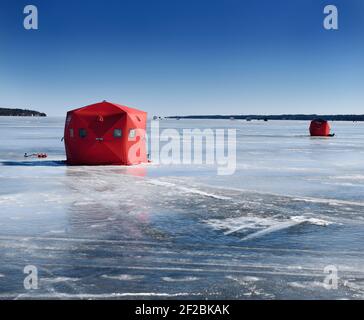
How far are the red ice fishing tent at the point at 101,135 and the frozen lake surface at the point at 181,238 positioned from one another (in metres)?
4.75

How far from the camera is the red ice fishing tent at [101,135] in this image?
19297mm

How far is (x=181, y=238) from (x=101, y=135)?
40.1ft

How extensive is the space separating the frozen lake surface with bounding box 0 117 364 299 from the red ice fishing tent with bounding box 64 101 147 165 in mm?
4753

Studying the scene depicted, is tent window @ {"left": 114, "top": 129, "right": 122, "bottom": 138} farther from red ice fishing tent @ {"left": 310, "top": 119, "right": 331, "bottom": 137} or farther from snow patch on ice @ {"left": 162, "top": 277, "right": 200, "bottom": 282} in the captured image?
red ice fishing tent @ {"left": 310, "top": 119, "right": 331, "bottom": 137}

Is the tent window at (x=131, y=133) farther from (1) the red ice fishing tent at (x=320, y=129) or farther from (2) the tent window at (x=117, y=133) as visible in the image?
(1) the red ice fishing tent at (x=320, y=129)

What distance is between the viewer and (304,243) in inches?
293

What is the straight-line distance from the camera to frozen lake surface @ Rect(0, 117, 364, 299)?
5.54 meters

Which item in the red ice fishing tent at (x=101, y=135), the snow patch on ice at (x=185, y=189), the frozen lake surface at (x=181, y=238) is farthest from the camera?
the red ice fishing tent at (x=101, y=135)

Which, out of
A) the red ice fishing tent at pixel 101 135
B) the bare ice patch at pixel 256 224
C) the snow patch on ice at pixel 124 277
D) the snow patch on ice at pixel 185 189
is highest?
the red ice fishing tent at pixel 101 135

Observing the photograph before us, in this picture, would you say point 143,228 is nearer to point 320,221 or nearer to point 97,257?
point 97,257

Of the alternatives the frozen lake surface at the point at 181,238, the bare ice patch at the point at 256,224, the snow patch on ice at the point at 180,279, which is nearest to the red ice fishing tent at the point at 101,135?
the frozen lake surface at the point at 181,238

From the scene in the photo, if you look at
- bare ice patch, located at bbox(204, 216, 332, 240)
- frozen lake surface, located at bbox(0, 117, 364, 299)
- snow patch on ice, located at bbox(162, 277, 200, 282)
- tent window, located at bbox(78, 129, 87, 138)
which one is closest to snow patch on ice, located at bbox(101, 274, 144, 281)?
frozen lake surface, located at bbox(0, 117, 364, 299)

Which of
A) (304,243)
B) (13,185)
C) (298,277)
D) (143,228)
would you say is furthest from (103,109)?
(298,277)

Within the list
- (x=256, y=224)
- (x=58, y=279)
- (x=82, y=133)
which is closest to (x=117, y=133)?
(x=82, y=133)
